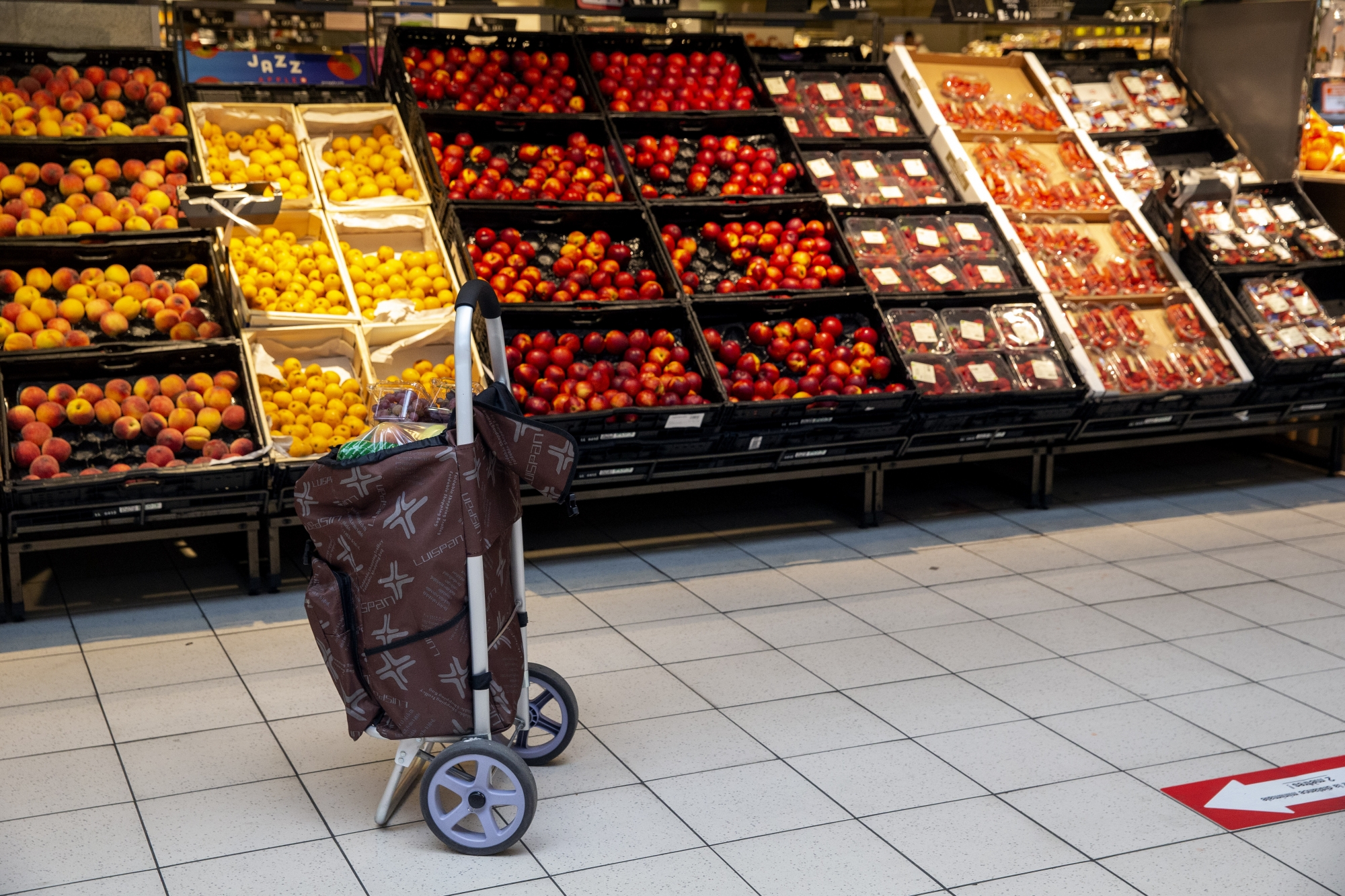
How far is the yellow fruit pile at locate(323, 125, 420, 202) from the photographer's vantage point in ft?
16.9

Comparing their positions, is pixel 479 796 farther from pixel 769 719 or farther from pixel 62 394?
pixel 62 394

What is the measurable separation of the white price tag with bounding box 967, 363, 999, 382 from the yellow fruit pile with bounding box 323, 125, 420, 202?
2450 mm

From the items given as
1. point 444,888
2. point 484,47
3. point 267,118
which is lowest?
point 444,888

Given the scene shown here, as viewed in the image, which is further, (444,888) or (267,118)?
(267,118)

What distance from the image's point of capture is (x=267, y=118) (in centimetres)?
537

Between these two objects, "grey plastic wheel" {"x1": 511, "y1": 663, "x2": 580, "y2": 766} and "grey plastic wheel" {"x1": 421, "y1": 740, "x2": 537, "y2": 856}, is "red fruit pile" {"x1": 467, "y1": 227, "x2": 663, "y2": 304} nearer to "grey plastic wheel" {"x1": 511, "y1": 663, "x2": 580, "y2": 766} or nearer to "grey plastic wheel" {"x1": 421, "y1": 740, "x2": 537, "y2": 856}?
"grey plastic wheel" {"x1": 511, "y1": 663, "x2": 580, "y2": 766}

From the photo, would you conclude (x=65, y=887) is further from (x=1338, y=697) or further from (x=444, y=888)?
(x=1338, y=697)

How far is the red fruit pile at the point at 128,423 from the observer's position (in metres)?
4.15

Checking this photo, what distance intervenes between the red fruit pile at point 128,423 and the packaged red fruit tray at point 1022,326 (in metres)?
3.18

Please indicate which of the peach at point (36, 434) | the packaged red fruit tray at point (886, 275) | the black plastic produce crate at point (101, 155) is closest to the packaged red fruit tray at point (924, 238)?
the packaged red fruit tray at point (886, 275)

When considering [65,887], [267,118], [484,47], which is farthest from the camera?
[484,47]

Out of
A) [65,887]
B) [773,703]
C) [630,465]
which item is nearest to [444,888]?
[65,887]

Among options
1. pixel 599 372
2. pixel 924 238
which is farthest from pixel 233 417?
pixel 924 238

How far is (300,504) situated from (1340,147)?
5930mm
